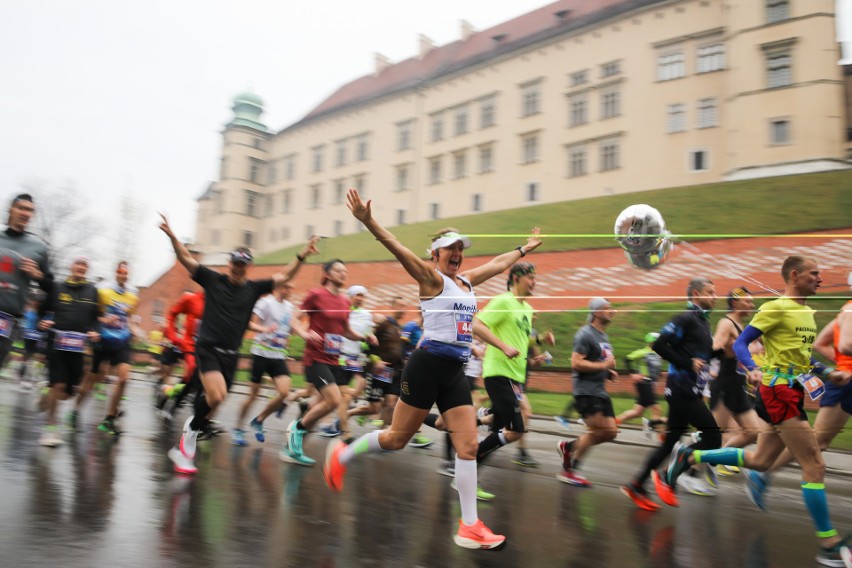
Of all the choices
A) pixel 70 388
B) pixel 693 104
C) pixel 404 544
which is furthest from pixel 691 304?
pixel 693 104

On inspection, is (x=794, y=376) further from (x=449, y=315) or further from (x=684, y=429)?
(x=449, y=315)

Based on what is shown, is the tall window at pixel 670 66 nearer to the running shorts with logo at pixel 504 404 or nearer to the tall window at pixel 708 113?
the tall window at pixel 708 113

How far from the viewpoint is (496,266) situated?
4859mm

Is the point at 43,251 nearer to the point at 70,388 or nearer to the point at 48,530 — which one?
the point at 70,388

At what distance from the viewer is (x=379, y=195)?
50344 mm

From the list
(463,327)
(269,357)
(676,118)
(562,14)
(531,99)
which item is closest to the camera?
(463,327)

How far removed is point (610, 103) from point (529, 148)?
610cm

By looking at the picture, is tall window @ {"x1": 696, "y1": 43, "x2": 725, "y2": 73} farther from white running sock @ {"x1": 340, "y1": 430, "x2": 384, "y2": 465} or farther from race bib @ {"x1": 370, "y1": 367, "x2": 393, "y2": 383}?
white running sock @ {"x1": 340, "y1": 430, "x2": 384, "y2": 465}

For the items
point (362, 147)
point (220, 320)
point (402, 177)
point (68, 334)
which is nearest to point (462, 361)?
point (220, 320)

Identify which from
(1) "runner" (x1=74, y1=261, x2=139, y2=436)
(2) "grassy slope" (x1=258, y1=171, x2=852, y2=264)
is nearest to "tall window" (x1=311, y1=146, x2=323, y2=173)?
(2) "grassy slope" (x1=258, y1=171, x2=852, y2=264)

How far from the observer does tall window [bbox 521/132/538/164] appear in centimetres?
4204

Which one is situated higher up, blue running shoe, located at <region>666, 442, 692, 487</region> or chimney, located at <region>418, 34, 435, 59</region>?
chimney, located at <region>418, 34, 435, 59</region>

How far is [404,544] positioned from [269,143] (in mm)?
60799

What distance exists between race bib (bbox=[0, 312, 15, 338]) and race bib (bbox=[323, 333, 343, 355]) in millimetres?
3031
